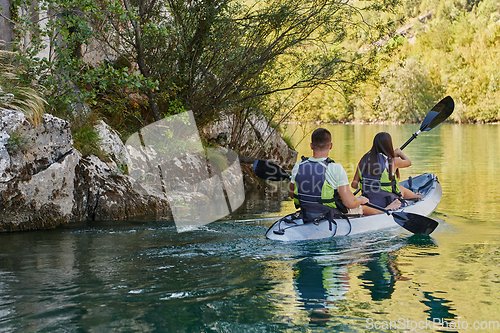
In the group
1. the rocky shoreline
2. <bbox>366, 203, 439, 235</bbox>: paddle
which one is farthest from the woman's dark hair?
the rocky shoreline

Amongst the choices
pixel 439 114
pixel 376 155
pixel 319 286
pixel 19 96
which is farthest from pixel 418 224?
pixel 19 96

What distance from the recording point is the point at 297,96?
12719 mm

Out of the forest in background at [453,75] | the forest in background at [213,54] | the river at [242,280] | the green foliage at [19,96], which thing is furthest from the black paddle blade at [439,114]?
the forest in background at [453,75]

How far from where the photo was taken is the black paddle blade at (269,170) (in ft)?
21.8

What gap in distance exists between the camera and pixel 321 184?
5371mm

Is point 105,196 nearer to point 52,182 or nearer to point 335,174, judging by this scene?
point 52,182

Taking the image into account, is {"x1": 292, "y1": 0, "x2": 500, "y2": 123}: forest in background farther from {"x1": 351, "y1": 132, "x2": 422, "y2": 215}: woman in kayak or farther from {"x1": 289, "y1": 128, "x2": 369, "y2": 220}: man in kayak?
{"x1": 289, "y1": 128, "x2": 369, "y2": 220}: man in kayak

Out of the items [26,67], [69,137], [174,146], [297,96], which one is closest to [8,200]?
[69,137]

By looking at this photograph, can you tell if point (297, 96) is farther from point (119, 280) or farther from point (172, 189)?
point (119, 280)

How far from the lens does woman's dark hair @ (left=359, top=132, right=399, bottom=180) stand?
6.28 m

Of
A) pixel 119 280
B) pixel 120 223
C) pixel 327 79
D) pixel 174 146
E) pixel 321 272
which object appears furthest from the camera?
pixel 327 79

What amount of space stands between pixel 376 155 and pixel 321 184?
4.73 ft

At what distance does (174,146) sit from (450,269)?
6200 mm

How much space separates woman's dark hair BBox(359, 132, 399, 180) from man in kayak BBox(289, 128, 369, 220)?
40.8 inches
